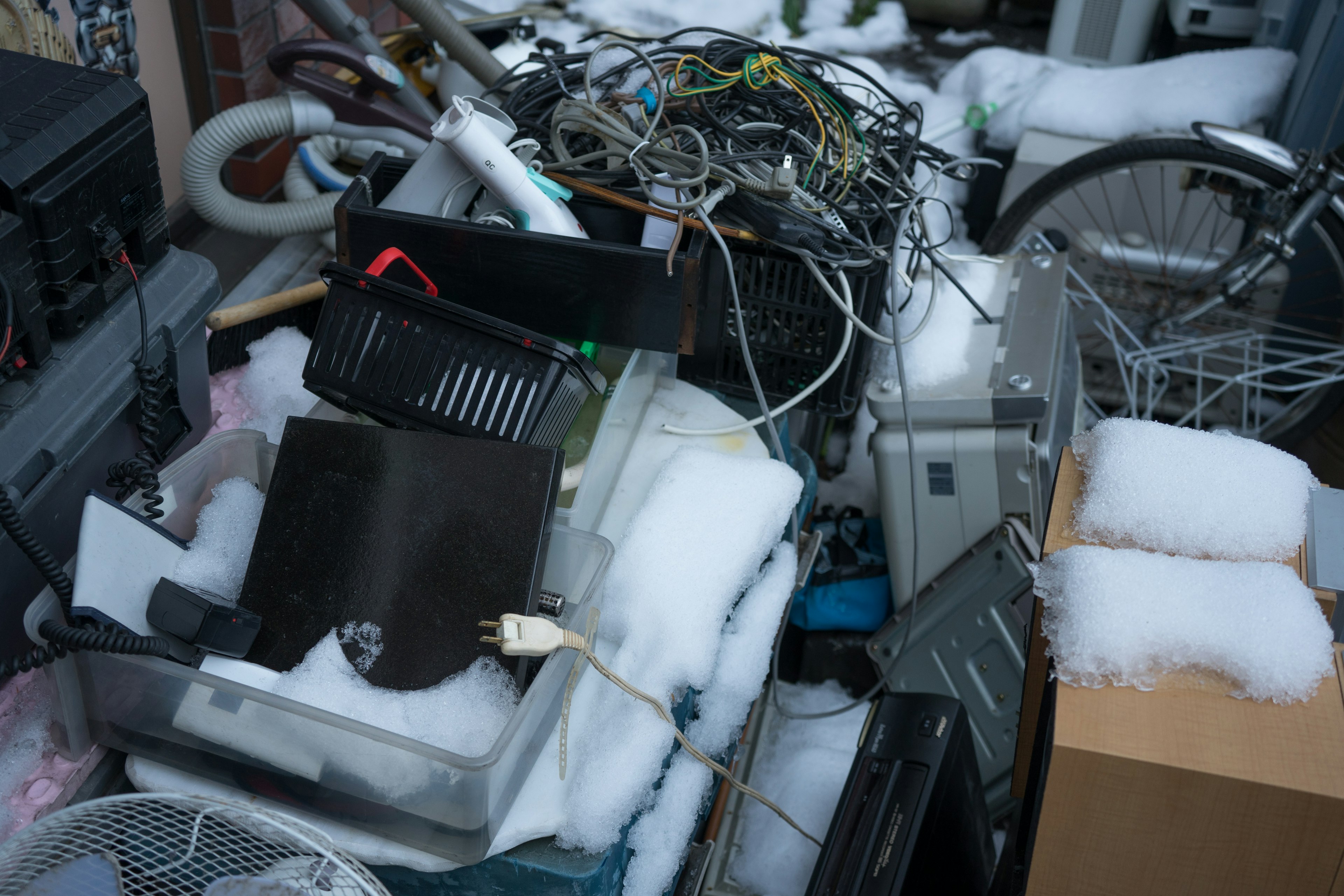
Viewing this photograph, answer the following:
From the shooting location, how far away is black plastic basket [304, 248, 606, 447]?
0.94 m

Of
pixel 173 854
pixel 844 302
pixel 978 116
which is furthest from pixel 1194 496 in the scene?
pixel 978 116

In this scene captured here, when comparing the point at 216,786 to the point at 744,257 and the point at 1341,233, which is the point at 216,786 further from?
the point at 1341,233

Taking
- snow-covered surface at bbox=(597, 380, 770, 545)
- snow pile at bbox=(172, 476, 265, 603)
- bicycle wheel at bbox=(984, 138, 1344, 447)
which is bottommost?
bicycle wheel at bbox=(984, 138, 1344, 447)

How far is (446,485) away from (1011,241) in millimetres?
1549

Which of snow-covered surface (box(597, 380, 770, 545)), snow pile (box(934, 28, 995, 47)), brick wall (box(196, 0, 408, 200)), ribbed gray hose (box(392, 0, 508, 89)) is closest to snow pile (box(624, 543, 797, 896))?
snow-covered surface (box(597, 380, 770, 545))

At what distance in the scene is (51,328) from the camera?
0.88 metres

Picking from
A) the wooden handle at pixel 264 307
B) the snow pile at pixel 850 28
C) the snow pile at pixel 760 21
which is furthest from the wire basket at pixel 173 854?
the snow pile at pixel 850 28

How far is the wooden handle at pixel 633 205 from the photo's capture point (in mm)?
1088

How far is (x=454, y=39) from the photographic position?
178 centimetres

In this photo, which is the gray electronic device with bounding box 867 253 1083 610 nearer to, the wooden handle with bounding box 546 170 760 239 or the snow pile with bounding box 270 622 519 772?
the wooden handle with bounding box 546 170 760 239

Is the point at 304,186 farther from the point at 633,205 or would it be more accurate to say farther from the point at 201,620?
the point at 201,620

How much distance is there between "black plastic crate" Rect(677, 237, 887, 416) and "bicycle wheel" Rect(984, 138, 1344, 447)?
0.82 m

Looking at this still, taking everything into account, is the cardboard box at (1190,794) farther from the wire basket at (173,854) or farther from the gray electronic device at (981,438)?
the gray electronic device at (981,438)

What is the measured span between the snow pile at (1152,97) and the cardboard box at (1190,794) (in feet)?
5.62
